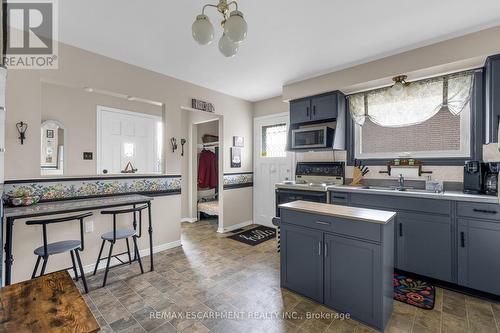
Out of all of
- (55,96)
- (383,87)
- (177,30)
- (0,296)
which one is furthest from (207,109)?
(0,296)

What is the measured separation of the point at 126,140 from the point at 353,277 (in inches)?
166

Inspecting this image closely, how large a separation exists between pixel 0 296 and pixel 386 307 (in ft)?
7.58

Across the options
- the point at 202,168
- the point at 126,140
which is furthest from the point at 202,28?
the point at 202,168

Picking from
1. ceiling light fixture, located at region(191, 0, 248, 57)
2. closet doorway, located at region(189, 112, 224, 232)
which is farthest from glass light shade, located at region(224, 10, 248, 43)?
closet doorway, located at region(189, 112, 224, 232)

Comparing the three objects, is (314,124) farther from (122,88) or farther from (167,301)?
(167,301)

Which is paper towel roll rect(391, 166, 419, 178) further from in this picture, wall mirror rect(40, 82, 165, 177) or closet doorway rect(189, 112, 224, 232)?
wall mirror rect(40, 82, 165, 177)

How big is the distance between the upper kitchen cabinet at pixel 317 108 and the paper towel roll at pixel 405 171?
1072 millimetres

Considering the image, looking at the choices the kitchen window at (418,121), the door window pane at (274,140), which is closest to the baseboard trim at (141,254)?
the door window pane at (274,140)

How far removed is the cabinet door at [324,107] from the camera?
339 centimetres

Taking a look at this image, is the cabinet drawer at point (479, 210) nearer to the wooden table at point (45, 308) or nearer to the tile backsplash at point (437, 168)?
the tile backsplash at point (437, 168)

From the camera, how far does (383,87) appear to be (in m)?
3.18

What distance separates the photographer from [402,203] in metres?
2.57

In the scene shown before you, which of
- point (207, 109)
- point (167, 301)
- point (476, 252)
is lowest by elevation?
point (167, 301)

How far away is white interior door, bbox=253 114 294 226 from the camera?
443 cm
